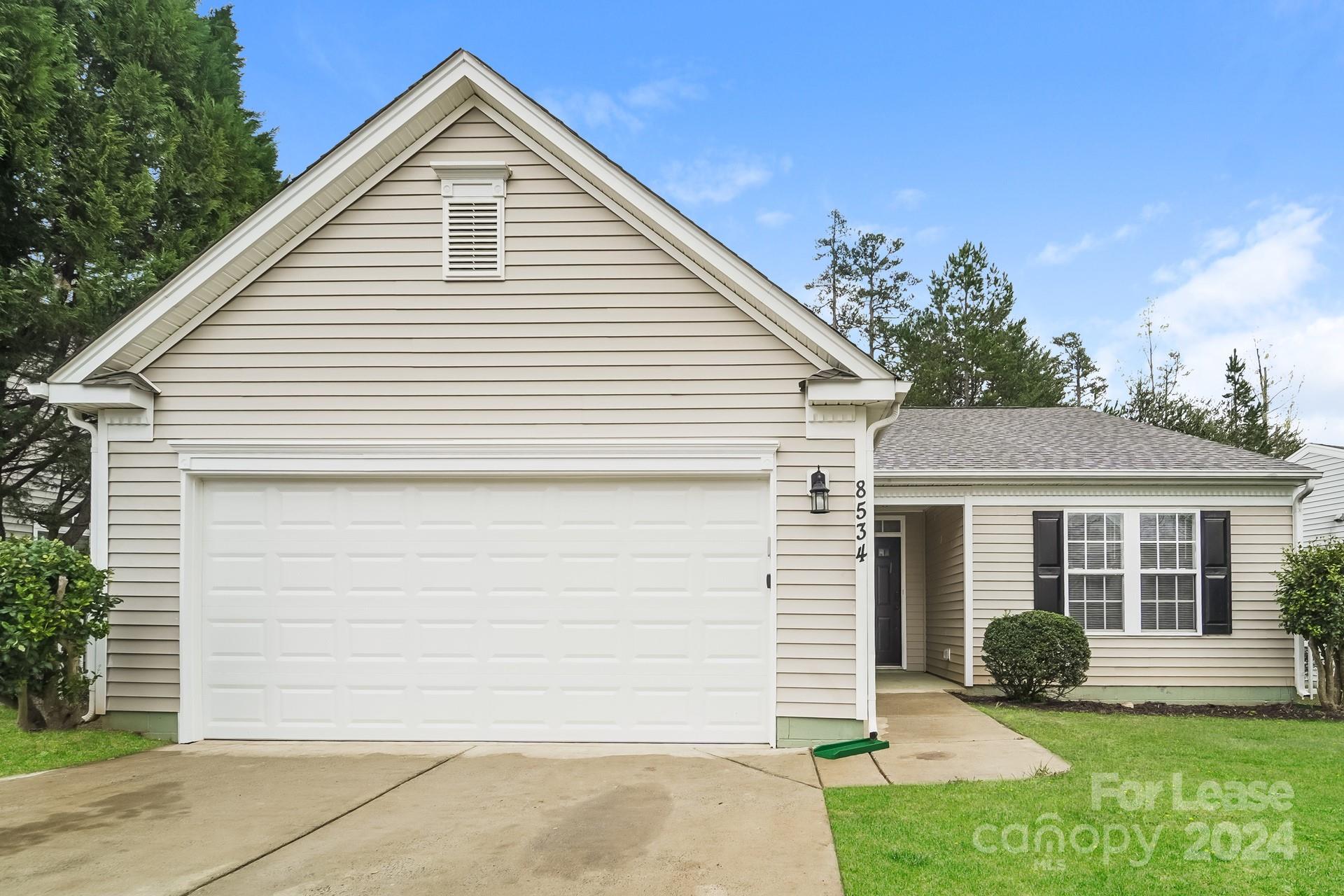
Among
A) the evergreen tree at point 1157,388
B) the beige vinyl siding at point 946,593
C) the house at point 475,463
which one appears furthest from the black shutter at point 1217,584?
the evergreen tree at point 1157,388

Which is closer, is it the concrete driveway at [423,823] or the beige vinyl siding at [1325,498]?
the concrete driveway at [423,823]

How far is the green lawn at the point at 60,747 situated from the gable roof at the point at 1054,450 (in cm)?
788

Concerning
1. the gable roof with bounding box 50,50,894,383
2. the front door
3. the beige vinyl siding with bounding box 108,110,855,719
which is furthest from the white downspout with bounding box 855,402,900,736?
the front door

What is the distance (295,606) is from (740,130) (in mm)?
20463

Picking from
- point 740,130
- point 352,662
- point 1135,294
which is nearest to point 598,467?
point 352,662

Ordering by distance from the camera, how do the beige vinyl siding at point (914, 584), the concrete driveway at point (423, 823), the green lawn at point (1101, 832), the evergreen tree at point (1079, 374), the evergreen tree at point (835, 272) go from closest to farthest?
the green lawn at point (1101, 832), the concrete driveway at point (423, 823), the beige vinyl siding at point (914, 584), the evergreen tree at point (835, 272), the evergreen tree at point (1079, 374)

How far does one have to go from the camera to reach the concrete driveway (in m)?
4.22

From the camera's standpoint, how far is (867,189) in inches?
1172

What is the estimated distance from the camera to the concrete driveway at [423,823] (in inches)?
166

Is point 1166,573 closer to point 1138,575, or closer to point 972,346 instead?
point 1138,575

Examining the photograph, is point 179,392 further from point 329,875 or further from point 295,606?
point 329,875

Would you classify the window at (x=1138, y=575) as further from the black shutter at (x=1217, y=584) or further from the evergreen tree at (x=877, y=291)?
the evergreen tree at (x=877, y=291)

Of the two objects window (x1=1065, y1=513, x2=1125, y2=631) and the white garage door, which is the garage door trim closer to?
the white garage door

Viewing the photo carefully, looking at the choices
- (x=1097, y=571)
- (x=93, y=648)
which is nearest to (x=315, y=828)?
(x=93, y=648)
